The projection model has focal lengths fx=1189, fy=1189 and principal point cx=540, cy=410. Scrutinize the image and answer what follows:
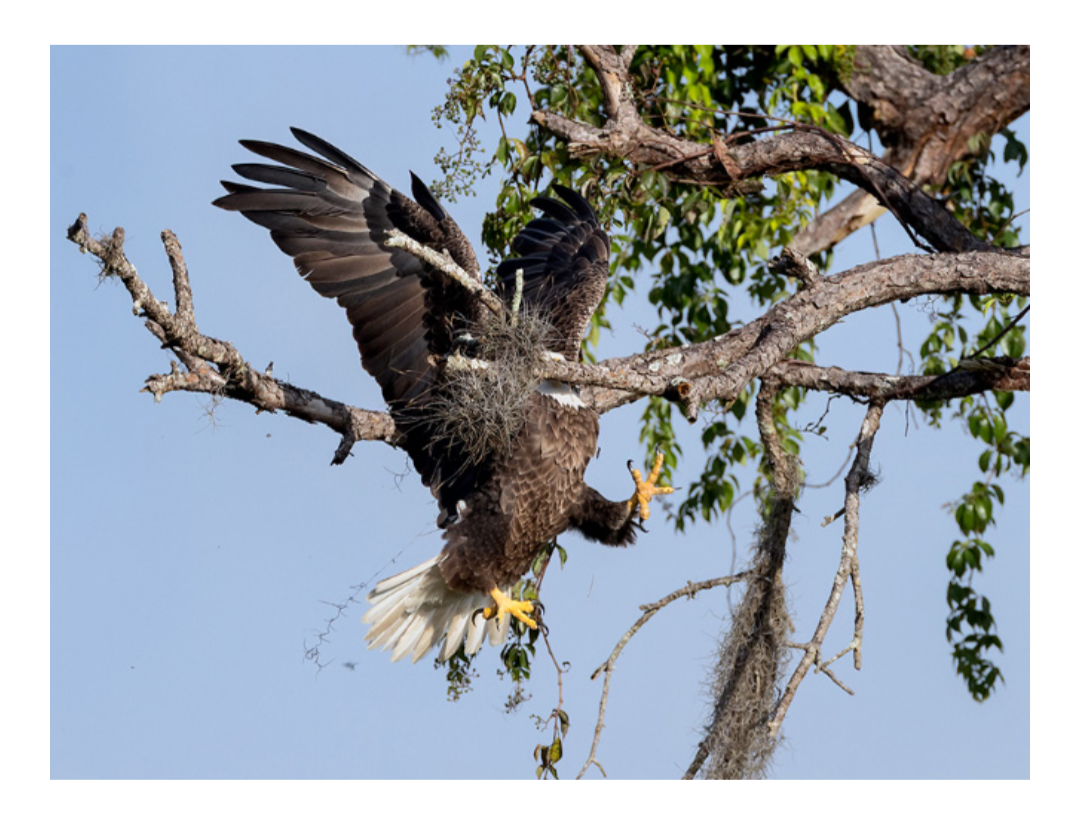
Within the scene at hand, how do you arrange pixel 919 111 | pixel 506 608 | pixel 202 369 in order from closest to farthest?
pixel 202 369 < pixel 506 608 < pixel 919 111

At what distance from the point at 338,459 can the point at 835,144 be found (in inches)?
85.4

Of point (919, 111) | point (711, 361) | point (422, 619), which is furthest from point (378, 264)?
point (919, 111)

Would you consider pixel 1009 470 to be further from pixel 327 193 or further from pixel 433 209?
pixel 327 193

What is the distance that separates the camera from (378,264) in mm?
3805

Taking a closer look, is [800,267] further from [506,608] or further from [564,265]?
[506,608]

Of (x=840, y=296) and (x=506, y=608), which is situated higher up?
(x=840, y=296)

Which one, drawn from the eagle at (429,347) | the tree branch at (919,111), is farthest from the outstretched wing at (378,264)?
the tree branch at (919,111)

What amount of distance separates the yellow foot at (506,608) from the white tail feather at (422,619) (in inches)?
3.3

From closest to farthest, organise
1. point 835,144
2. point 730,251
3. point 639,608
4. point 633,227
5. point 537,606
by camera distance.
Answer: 1. point 639,608
2. point 537,606
3. point 835,144
4. point 633,227
5. point 730,251

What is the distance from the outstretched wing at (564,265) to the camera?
408cm

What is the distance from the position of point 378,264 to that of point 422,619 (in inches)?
48.8

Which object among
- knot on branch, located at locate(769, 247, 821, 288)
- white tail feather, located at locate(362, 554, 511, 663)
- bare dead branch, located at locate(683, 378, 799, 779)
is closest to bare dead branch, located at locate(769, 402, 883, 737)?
bare dead branch, located at locate(683, 378, 799, 779)

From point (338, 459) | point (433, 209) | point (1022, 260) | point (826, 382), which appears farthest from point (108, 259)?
point (1022, 260)

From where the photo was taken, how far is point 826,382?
4.24 meters
